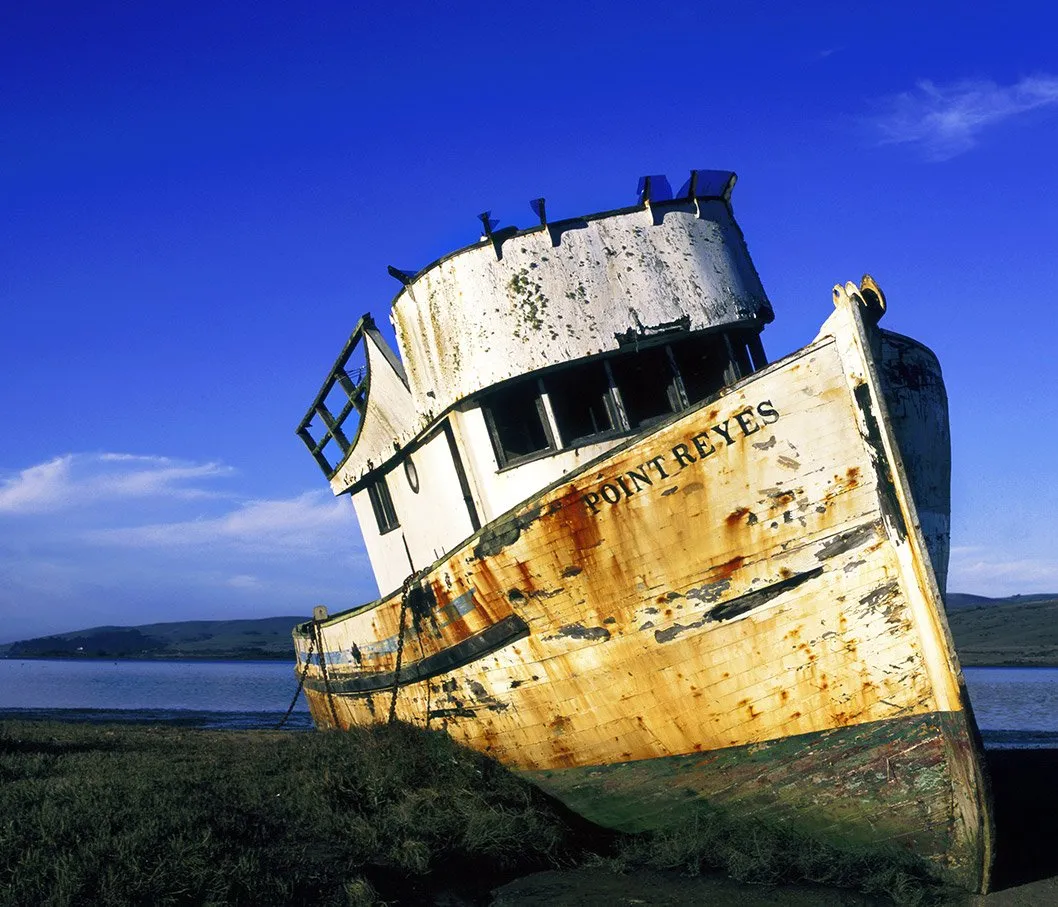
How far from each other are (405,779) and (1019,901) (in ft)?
13.1

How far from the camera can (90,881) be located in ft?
13.8

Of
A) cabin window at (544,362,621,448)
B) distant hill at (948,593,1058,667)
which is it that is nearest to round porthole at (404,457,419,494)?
cabin window at (544,362,621,448)

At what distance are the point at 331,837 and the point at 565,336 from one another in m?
3.93

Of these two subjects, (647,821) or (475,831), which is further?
(647,821)

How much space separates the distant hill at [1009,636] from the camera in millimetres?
26266

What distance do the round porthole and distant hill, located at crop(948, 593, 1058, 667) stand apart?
1941 centimetres

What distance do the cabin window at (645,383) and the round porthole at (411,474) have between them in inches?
88.3

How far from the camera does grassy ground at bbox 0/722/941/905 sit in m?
4.41

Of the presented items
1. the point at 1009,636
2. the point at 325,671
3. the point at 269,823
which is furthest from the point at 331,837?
the point at 1009,636

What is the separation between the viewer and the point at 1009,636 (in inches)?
1234

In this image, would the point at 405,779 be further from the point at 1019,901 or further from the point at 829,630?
the point at 1019,901

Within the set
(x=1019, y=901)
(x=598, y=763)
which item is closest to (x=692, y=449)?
(x=598, y=763)

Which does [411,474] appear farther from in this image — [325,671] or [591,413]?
[325,671]

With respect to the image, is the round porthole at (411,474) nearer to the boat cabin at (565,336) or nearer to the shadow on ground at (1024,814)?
the boat cabin at (565,336)
